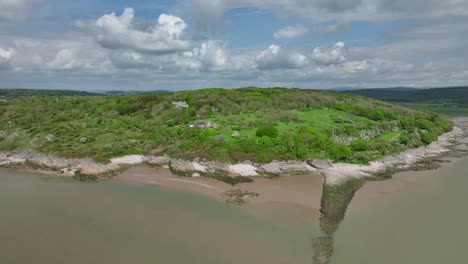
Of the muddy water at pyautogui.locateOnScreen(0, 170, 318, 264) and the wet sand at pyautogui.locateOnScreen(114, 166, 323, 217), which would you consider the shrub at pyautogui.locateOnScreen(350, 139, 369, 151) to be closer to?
the wet sand at pyautogui.locateOnScreen(114, 166, 323, 217)

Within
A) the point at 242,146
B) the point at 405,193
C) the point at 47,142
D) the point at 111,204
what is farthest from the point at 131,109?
the point at 405,193

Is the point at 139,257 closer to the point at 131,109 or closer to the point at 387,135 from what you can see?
the point at 387,135

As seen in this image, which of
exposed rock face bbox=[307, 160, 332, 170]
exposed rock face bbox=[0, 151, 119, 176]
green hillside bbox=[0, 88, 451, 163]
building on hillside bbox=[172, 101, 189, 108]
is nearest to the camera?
exposed rock face bbox=[307, 160, 332, 170]

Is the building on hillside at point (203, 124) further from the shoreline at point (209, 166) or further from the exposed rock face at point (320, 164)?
the exposed rock face at point (320, 164)

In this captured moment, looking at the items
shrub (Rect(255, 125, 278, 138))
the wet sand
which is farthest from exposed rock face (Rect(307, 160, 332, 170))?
shrub (Rect(255, 125, 278, 138))

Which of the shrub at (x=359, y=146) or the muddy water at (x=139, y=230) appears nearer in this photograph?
the muddy water at (x=139, y=230)

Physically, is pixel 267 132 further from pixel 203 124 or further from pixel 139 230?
pixel 139 230

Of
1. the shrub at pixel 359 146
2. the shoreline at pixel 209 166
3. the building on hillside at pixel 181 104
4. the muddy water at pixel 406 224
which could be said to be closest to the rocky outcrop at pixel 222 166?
the shoreline at pixel 209 166
